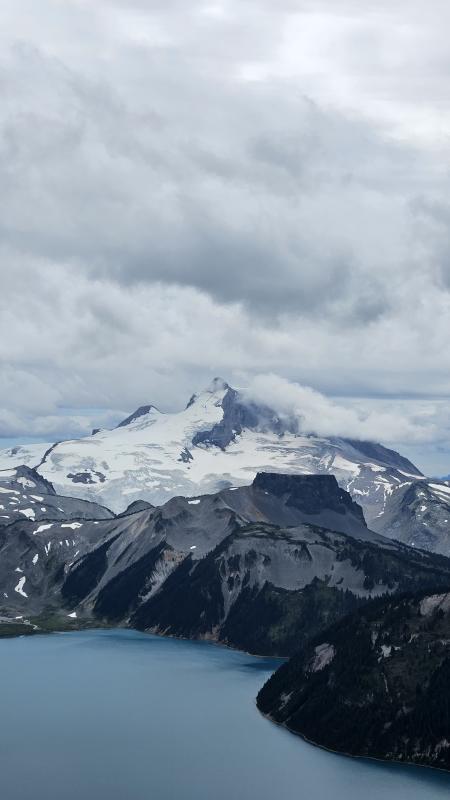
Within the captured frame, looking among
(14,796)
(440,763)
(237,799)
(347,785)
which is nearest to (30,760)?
(14,796)

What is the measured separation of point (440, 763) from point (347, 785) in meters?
19.9

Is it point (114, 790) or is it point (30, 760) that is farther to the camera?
point (30, 760)

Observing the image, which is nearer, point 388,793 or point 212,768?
point 388,793

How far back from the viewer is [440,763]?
195875 mm

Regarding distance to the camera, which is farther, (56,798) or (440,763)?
(440,763)

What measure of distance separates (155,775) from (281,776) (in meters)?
23.2

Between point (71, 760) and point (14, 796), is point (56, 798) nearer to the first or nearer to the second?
point (14, 796)

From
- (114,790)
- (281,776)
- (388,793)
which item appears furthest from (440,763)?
(114,790)

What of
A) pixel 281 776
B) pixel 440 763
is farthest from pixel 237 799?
pixel 440 763

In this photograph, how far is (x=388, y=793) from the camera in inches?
7239

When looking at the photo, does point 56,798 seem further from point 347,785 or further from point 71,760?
point 347,785

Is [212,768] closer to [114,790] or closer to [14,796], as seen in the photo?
[114,790]

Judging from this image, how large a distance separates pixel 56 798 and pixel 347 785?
5235cm

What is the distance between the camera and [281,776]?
192m
